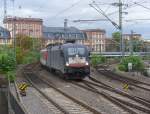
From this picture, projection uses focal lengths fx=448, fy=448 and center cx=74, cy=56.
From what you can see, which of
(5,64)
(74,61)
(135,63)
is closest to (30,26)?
(135,63)

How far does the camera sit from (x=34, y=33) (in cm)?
13238

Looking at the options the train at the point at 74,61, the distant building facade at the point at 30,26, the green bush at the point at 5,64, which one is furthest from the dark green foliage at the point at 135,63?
the distant building facade at the point at 30,26

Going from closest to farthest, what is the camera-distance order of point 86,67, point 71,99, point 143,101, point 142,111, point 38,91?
point 142,111 → point 143,101 → point 71,99 → point 38,91 → point 86,67

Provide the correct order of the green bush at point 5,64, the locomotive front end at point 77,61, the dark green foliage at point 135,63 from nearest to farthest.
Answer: the locomotive front end at point 77,61 < the green bush at point 5,64 < the dark green foliage at point 135,63

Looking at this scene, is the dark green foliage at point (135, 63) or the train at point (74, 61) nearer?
the train at point (74, 61)

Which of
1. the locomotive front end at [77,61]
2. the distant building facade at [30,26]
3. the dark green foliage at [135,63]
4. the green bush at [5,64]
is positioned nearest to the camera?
the locomotive front end at [77,61]

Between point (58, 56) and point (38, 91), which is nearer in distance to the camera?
point (38, 91)

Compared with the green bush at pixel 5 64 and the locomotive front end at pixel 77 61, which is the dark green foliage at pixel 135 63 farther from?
the green bush at pixel 5 64

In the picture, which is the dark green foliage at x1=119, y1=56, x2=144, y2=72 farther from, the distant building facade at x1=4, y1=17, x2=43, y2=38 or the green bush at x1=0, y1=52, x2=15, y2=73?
the distant building facade at x1=4, y1=17, x2=43, y2=38

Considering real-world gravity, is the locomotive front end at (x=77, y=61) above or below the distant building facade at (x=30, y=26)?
below

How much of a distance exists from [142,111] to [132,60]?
2622 centimetres

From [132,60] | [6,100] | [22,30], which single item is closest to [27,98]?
[6,100]

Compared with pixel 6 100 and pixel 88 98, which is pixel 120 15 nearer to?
pixel 88 98

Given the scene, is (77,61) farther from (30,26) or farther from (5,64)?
(30,26)
